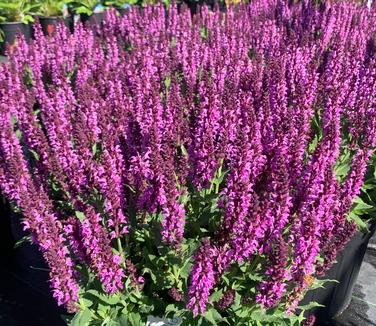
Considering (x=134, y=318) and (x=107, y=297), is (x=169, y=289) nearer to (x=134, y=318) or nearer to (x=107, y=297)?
(x=134, y=318)

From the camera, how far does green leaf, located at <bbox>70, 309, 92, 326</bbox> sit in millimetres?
3020

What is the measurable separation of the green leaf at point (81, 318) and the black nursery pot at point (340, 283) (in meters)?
1.98

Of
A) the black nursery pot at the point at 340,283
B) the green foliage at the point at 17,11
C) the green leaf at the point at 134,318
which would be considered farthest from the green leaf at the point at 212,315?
the green foliage at the point at 17,11

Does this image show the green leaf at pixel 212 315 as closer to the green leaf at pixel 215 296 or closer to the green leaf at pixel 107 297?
the green leaf at pixel 215 296

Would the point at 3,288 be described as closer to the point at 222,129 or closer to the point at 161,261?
the point at 161,261

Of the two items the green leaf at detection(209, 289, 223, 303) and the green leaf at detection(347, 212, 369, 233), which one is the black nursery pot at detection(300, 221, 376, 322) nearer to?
the green leaf at detection(347, 212, 369, 233)

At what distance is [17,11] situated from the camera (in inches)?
489

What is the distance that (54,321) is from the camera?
467cm

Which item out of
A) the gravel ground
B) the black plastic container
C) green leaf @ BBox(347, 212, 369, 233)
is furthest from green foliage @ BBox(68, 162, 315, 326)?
the black plastic container

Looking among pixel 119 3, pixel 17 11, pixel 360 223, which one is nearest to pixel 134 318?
pixel 360 223

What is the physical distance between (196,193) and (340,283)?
1.92m

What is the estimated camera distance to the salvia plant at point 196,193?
2.74m

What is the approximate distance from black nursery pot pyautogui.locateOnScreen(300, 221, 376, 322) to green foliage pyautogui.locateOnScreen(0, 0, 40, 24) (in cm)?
1105

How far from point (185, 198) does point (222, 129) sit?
610 millimetres
